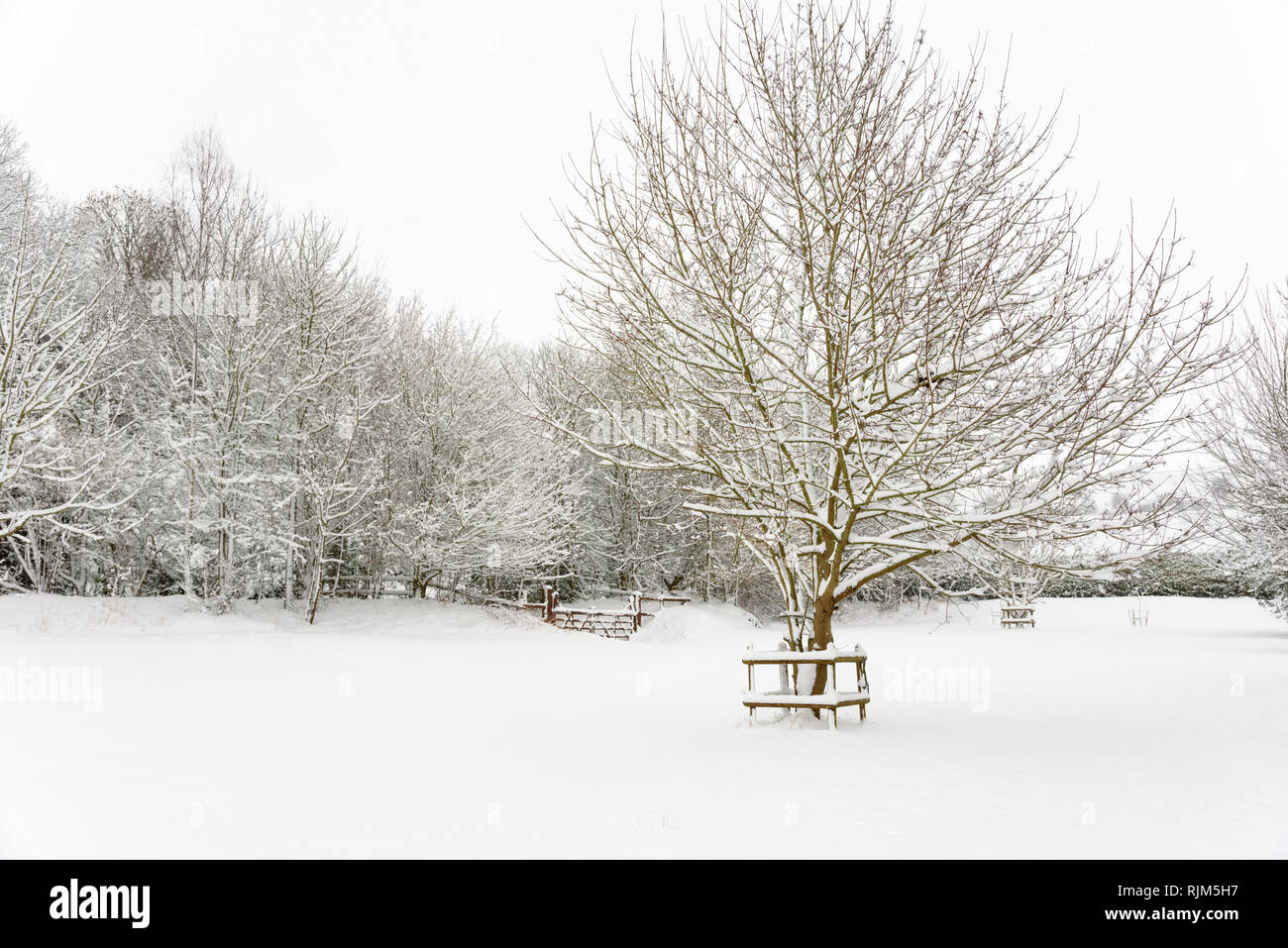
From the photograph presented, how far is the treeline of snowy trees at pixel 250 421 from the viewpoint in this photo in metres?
22.0

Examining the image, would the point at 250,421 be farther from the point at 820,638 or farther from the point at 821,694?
the point at 821,694

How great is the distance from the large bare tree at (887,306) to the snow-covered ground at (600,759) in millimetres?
2348

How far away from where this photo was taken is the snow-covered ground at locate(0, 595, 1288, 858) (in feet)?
17.2

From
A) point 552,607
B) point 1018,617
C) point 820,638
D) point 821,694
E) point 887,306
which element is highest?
point 887,306

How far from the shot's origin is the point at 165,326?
2431 cm

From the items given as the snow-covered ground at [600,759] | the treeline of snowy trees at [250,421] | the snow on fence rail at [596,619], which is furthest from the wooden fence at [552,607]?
the snow-covered ground at [600,759]

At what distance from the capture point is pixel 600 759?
7648 mm

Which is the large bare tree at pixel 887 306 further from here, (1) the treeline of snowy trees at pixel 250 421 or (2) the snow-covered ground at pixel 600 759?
(1) the treeline of snowy trees at pixel 250 421

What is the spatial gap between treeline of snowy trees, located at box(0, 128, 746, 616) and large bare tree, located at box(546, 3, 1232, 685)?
11375mm

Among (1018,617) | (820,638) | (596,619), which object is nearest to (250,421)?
(596,619)

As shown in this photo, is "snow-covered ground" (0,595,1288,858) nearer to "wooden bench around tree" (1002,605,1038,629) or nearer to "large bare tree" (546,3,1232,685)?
"large bare tree" (546,3,1232,685)

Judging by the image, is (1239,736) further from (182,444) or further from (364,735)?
(182,444)

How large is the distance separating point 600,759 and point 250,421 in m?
18.8
